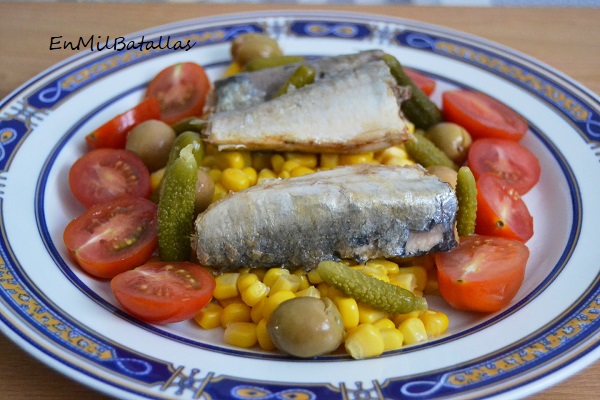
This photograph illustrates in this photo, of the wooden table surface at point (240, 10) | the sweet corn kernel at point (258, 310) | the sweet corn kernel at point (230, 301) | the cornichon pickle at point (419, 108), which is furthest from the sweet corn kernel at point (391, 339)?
the wooden table surface at point (240, 10)

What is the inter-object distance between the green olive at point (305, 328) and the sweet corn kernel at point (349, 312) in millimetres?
122

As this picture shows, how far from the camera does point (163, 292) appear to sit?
3334 millimetres

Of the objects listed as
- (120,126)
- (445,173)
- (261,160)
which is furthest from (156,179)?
(445,173)

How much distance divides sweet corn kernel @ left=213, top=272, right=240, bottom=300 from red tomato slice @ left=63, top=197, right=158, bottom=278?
438 millimetres

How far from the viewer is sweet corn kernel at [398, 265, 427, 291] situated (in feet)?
12.2

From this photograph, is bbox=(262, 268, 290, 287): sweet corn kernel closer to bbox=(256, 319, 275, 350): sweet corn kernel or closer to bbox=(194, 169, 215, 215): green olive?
bbox=(256, 319, 275, 350): sweet corn kernel

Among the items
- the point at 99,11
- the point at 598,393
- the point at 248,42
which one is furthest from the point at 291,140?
the point at 99,11

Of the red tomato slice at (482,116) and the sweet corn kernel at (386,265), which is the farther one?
the red tomato slice at (482,116)

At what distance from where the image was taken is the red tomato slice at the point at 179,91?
16.0 feet

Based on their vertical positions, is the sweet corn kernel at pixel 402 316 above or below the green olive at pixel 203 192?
below

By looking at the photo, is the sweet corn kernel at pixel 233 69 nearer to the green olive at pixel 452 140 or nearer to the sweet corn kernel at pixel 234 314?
the green olive at pixel 452 140

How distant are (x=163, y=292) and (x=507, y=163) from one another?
2369 mm

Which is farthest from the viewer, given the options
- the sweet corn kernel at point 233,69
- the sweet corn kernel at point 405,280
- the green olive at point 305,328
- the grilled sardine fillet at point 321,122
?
the sweet corn kernel at point 233,69

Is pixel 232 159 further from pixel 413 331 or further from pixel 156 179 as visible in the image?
pixel 413 331
